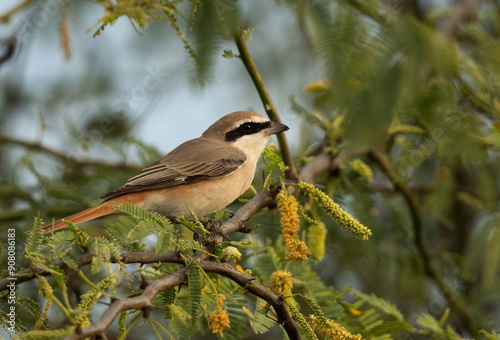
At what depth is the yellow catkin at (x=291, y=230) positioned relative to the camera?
2.27m

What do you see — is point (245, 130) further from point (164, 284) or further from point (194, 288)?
point (164, 284)

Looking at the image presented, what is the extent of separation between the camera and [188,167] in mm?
3895

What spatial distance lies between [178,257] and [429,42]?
1.34 m

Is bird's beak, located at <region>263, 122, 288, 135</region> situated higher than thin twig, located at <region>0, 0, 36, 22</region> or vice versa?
thin twig, located at <region>0, 0, 36, 22</region>

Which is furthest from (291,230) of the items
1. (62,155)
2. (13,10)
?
(13,10)

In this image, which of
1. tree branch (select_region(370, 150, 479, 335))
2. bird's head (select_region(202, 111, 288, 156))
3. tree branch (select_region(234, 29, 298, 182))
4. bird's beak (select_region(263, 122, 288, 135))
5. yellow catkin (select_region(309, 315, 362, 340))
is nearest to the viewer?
yellow catkin (select_region(309, 315, 362, 340))

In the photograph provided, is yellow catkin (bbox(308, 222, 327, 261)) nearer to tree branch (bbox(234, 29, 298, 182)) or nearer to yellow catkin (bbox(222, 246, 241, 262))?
tree branch (bbox(234, 29, 298, 182))

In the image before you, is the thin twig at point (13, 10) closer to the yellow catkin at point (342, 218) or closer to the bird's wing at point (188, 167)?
the bird's wing at point (188, 167)

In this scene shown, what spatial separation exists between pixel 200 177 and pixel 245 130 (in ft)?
1.87

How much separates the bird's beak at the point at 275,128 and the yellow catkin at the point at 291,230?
3.13ft

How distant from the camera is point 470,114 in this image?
3426mm

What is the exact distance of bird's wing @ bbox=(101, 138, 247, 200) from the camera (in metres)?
3.68

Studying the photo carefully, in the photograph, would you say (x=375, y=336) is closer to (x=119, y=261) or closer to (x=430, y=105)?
(x=430, y=105)

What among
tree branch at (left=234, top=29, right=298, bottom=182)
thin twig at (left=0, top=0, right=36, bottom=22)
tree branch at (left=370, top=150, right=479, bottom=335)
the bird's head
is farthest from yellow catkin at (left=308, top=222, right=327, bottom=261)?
thin twig at (left=0, top=0, right=36, bottom=22)
